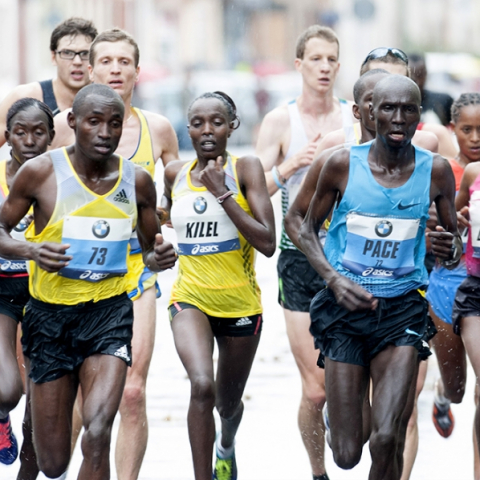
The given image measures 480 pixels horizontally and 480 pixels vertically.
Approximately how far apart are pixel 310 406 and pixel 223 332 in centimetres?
95

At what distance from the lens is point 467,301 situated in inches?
254

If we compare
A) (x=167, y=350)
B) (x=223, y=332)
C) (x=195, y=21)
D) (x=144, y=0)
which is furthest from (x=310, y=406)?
(x=195, y=21)

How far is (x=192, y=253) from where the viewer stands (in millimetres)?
6617

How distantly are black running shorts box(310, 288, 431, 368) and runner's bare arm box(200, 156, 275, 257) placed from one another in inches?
27.7

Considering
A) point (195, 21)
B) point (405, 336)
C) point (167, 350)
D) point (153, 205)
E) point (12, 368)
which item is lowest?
point (195, 21)

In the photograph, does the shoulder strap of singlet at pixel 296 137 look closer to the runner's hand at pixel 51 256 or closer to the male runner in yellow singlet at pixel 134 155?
the male runner in yellow singlet at pixel 134 155

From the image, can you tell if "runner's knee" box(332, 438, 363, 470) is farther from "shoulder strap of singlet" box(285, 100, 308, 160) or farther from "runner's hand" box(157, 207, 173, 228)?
"shoulder strap of singlet" box(285, 100, 308, 160)

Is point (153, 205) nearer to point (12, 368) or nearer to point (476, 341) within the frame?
point (12, 368)

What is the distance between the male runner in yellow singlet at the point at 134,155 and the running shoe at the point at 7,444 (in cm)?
92

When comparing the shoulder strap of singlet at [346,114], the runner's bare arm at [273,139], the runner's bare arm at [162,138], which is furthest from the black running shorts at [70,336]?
the shoulder strap of singlet at [346,114]

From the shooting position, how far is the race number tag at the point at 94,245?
568cm

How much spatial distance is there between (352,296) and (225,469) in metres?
1.92

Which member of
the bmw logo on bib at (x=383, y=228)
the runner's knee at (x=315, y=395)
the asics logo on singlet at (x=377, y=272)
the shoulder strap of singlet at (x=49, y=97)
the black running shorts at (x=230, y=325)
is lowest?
the runner's knee at (x=315, y=395)

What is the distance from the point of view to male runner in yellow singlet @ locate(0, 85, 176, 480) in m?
5.69
